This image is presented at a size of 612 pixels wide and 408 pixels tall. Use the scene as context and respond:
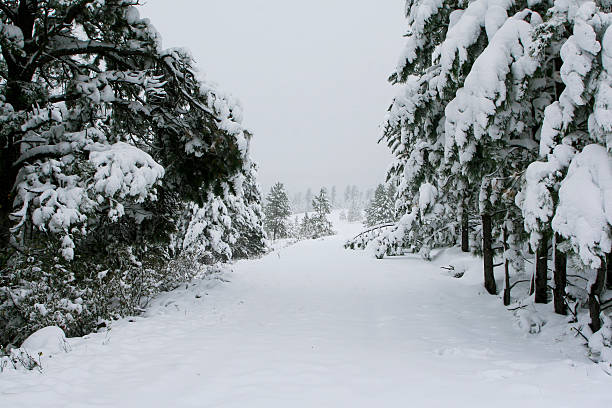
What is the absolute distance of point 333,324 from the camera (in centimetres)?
604

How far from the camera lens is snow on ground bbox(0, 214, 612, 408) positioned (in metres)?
3.29

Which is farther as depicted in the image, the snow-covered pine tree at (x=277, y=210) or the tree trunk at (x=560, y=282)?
the snow-covered pine tree at (x=277, y=210)

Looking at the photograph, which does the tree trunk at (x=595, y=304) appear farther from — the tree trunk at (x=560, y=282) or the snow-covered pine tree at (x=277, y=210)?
the snow-covered pine tree at (x=277, y=210)

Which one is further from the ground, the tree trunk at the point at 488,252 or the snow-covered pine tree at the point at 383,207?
the snow-covered pine tree at the point at 383,207

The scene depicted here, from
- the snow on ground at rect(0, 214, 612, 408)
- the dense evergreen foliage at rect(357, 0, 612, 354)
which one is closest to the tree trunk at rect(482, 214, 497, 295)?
the dense evergreen foliage at rect(357, 0, 612, 354)

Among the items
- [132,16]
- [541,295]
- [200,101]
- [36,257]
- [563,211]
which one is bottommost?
[541,295]

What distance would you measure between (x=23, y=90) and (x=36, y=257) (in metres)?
3.03

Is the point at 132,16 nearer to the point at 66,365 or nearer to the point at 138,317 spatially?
the point at 138,317

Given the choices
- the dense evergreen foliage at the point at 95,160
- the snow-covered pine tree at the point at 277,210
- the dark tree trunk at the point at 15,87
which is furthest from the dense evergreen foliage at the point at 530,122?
the snow-covered pine tree at the point at 277,210

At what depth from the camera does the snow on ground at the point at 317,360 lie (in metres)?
3.29

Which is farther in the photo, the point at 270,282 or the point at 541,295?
the point at 270,282

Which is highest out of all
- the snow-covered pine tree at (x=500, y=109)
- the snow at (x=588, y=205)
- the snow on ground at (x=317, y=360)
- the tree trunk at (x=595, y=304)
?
the snow-covered pine tree at (x=500, y=109)

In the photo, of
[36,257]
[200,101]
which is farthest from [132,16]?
[36,257]

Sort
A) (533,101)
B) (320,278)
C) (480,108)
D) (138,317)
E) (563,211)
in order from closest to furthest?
(563,211) → (480,108) → (533,101) → (138,317) → (320,278)
